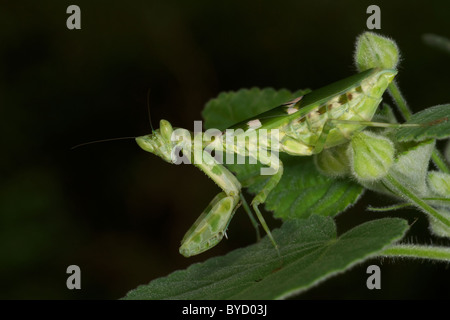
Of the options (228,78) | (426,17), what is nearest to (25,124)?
(228,78)

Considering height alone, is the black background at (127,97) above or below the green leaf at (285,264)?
above

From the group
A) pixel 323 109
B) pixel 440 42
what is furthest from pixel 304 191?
pixel 440 42

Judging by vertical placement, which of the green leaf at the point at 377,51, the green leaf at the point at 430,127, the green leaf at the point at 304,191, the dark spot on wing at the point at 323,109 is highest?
the green leaf at the point at 377,51

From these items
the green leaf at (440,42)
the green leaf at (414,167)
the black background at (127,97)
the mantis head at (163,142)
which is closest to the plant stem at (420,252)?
the green leaf at (414,167)

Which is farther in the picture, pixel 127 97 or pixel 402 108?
pixel 127 97

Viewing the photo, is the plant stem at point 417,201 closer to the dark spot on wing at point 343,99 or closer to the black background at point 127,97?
the dark spot on wing at point 343,99

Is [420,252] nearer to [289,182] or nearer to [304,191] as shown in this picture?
[304,191]

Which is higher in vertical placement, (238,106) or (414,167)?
(238,106)
